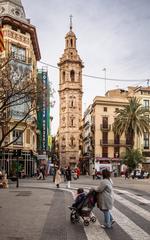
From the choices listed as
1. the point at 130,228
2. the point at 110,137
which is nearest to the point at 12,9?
the point at 110,137

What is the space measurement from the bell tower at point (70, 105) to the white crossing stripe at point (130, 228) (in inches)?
3412

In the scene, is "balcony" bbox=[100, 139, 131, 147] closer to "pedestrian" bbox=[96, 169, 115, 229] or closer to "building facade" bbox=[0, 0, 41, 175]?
"building facade" bbox=[0, 0, 41, 175]

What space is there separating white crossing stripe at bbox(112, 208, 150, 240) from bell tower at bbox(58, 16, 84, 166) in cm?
8665

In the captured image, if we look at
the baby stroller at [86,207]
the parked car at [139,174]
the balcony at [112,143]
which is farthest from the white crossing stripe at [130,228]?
the balcony at [112,143]

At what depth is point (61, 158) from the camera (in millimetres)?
101688

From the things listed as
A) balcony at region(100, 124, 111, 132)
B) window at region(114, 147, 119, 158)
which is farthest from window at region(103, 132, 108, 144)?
window at region(114, 147, 119, 158)

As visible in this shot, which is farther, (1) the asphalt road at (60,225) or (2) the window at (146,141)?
(2) the window at (146,141)

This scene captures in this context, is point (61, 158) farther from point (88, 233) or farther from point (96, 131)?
point (88, 233)

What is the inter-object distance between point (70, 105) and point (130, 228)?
9036 centimetres

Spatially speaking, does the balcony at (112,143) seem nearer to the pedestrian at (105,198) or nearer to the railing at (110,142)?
the railing at (110,142)

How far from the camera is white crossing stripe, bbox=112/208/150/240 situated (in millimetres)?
8905

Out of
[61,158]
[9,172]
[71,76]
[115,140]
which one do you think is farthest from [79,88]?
[9,172]

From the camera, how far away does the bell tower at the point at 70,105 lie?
3912 inches

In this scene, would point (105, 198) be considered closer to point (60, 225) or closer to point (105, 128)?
point (60, 225)
